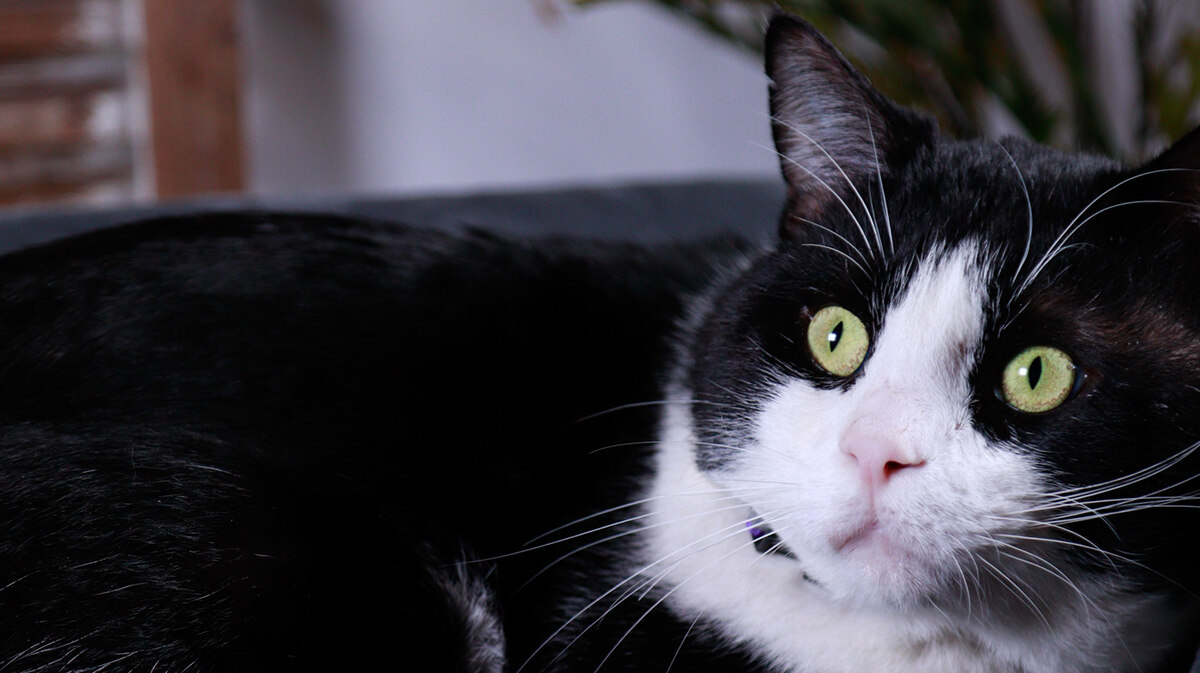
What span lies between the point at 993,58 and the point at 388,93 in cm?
199

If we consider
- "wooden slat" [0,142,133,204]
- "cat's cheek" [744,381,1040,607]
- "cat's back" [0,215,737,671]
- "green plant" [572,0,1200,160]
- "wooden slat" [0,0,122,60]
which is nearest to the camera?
"cat's cheek" [744,381,1040,607]

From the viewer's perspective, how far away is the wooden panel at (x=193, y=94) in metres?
2.75

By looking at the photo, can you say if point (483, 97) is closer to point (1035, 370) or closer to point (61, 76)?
point (61, 76)

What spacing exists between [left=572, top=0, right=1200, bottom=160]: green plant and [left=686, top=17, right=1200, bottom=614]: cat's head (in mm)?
898

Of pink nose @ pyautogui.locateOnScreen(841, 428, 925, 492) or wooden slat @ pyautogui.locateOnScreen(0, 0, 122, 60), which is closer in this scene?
pink nose @ pyautogui.locateOnScreen(841, 428, 925, 492)

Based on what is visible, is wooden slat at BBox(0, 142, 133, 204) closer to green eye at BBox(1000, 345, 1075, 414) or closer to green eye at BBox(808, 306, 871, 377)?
green eye at BBox(808, 306, 871, 377)

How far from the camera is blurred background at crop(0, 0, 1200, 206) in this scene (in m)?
2.73

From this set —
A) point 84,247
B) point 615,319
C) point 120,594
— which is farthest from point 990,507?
point 84,247

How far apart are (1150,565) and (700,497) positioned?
1.13 feet

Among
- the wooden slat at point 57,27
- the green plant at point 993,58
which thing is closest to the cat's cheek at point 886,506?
the green plant at point 993,58

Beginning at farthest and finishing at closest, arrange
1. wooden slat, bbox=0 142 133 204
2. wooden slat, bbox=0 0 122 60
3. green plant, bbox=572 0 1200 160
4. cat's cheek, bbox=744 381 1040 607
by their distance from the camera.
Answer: wooden slat, bbox=0 142 133 204
wooden slat, bbox=0 0 122 60
green plant, bbox=572 0 1200 160
cat's cheek, bbox=744 381 1040 607

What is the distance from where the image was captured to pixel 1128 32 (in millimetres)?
2146

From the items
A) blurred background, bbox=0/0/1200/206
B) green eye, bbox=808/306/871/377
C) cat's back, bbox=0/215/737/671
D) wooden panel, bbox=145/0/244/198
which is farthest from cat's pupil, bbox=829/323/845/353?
wooden panel, bbox=145/0/244/198

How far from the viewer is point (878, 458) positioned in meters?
0.64
